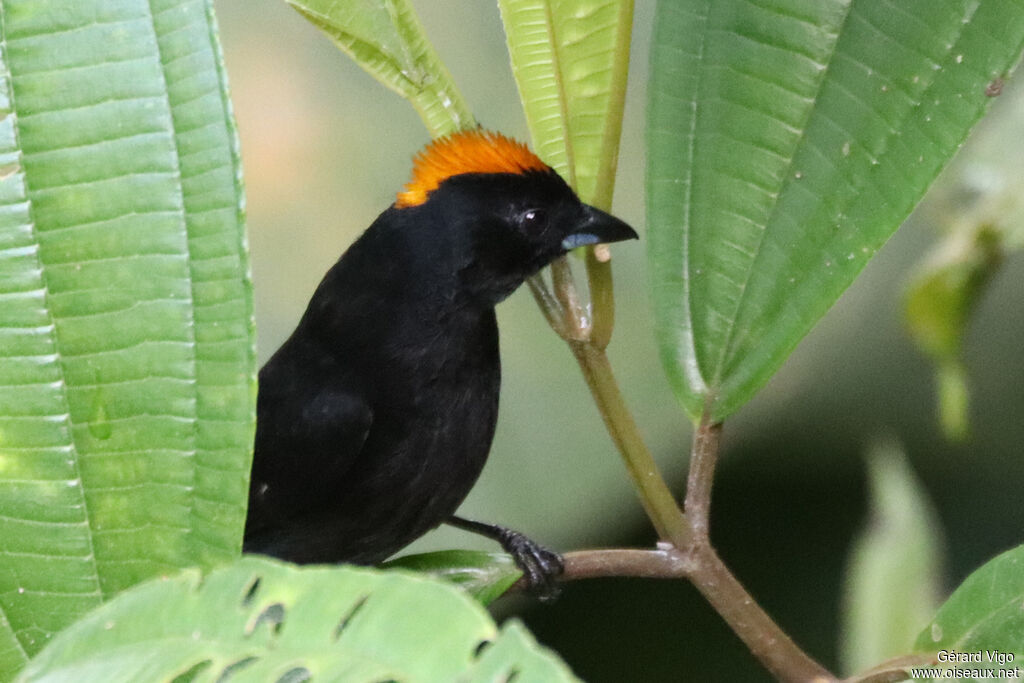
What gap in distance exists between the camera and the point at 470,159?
1.50 metres

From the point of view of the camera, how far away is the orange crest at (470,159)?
4.82 ft

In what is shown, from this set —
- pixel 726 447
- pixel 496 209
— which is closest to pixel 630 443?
pixel 496 209

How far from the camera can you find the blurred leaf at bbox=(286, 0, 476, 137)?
3.26ft

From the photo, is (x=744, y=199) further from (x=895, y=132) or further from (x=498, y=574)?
(x=498, y=574)

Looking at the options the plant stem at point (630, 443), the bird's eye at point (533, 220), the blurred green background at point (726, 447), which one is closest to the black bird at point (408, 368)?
the bird's eye at point (533, 220)

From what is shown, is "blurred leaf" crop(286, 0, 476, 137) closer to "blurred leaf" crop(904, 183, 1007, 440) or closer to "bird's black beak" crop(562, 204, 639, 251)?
"bird's black beak" crop(562, 204, 639, 251)

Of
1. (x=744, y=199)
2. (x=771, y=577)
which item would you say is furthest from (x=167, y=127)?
(x=771, y=577)

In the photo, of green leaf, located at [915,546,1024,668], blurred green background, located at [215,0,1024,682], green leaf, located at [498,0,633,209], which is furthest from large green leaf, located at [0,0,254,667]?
blurred green background, located at [215,0,1024,682]

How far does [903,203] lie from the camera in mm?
969

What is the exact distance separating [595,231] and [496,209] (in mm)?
170

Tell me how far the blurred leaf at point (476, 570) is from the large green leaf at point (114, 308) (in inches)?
15.4

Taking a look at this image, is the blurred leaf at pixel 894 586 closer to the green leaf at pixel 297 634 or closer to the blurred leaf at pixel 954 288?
the blurred leaf at pixel 954 288

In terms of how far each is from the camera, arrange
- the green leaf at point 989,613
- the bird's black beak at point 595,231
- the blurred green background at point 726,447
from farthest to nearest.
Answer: the blurred green background at point 726,447 → the bird's black beak at point 595,231 → the green leaf at point 989,613

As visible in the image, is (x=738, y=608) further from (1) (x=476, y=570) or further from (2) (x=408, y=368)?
(2) (x=408, y=368)
